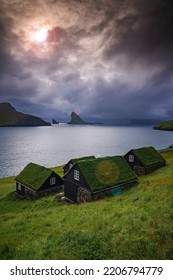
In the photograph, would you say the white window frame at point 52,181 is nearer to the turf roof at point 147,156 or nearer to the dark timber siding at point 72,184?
the dark timber siding at point 72,184

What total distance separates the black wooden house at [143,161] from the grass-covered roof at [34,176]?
1877 centimetres

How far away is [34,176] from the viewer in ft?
120

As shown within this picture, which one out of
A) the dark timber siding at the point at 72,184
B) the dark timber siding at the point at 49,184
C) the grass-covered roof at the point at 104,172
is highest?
the grass-covered roof at the point at 104,172

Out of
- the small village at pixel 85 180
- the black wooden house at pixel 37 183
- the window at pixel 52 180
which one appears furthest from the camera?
the window at pixel 52 180

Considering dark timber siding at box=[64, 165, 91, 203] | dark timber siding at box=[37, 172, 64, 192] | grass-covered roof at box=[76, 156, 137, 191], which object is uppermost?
grass-covered roof at box=[76, 156, 137, 191]

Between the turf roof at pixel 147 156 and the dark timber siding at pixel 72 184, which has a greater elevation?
the turf roof at pixel 147 156

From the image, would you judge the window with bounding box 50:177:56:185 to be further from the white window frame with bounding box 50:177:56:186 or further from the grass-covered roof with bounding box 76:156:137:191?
the grass-covered roof with bounding box 76:156:137:191

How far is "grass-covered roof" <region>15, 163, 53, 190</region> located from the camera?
113 ft

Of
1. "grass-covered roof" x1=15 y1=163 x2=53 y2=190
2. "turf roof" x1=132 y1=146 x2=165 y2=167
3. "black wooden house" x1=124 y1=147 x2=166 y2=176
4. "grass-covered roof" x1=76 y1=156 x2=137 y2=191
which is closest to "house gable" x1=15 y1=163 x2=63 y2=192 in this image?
"grass-covered roof" x1=15 y1=163 x2=53 y2=190

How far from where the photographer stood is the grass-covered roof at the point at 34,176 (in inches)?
1357

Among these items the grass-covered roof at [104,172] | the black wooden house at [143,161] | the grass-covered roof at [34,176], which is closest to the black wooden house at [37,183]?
the grass-covered roof at [34,176]

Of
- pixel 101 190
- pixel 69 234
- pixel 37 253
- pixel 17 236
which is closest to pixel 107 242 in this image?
pixel 69 234

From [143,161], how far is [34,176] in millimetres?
23469
